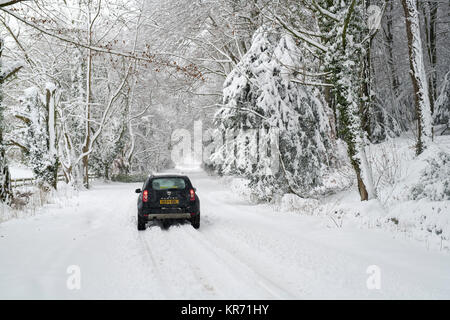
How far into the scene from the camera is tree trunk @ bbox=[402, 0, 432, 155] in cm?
1038

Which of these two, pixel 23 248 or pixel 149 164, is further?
pixel 149 164

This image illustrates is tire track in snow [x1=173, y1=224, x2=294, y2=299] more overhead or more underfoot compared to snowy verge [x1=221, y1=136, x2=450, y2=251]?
more underfoot

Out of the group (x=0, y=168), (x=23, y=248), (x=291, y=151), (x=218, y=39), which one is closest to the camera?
(x=23, y=248)

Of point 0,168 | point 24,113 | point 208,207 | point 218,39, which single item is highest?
point 218,39

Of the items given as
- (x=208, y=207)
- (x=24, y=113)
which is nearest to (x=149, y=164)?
(x=24, y=113)

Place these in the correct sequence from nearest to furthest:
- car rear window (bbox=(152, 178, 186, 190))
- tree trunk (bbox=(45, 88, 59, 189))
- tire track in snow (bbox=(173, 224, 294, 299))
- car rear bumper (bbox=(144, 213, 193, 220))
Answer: tire track in snow (bbox=(173, 224, 294, 299)) → car rear bumper (bbox=(144, 213, 193, 220)) → car rear window (bbox=(152, 178, 186, 190)) → tree trunk (bbox=(45, 88, 59, 189))

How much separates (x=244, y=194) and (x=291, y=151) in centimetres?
435

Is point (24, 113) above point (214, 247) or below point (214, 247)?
above

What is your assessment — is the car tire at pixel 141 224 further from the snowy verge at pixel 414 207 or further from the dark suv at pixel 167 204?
the snowy verge at pixel 414 207

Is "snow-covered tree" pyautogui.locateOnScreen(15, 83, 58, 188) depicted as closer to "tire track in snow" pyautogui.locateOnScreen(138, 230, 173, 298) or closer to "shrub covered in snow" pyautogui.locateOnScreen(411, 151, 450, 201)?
"tire track in snow" pyautogui.locateOnScreen(138, 230, 173, 298)

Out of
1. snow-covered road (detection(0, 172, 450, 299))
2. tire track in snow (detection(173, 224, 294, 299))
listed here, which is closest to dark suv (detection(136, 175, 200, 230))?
snow-covered road (detection(0, 172, 450, 299))
